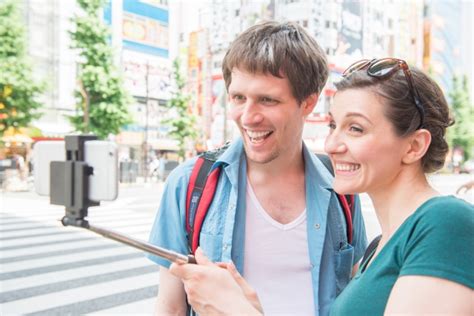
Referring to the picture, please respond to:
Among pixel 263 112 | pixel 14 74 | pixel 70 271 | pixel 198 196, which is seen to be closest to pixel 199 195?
pixel 198 196

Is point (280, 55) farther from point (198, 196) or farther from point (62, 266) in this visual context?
point (62, 266)

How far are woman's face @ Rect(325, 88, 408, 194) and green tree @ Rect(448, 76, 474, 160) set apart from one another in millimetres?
53827

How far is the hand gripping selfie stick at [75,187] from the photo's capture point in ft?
3.51

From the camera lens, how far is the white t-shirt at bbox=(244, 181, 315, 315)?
5.64 ft

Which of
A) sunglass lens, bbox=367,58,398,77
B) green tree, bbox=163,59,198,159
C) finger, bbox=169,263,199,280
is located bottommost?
finger, bbox=169,263,199,280

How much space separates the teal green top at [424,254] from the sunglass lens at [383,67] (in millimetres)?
392

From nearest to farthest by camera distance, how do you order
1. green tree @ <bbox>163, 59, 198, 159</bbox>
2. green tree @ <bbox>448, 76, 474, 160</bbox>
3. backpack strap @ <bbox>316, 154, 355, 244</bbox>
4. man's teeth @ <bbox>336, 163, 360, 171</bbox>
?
1. man's teeth @ <bbox>336, 163, 360, 171</bbox>
2. backpack strap @ <bbox>316, 154, 355, 244</bbox>
3. green tree @ <bbox>163, 59, 198, 159</bbox>
4. green tree @ <bbox>448, 76, 474, 160</bbox>

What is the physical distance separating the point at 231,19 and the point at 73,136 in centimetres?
4373

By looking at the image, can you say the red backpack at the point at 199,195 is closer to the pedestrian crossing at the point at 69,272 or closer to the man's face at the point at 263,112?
the man's face at the point at 263,112

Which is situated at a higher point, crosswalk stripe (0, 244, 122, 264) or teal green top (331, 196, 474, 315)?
teal green top (331, 196, 474, 315)

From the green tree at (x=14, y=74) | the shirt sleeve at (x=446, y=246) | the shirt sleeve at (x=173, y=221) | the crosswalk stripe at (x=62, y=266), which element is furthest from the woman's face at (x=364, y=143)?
the green tree at (x=14, y=74)

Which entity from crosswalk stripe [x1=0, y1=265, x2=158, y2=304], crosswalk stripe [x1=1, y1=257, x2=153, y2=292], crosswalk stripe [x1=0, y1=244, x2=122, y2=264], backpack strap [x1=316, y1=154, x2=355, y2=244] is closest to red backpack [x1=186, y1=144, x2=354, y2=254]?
backpack strap [x1=316, y1=154, x2=355, y2=244]

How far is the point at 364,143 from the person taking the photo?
1.36 metres

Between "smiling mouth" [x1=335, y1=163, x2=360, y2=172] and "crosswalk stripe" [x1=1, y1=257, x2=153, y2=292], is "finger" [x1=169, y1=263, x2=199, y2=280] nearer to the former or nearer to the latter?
"smiling mouth" [x1=335, y1=163, x2=360, y2=172]
